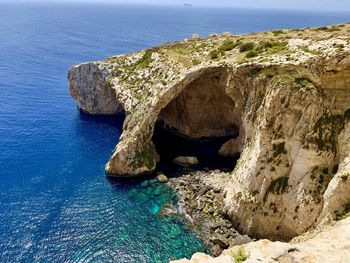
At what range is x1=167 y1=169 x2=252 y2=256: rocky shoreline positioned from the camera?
47719 millimetres

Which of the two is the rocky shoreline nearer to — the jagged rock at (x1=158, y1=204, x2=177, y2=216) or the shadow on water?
the jagged rock at (x1=158, y1=204, x2=177, y2=216)

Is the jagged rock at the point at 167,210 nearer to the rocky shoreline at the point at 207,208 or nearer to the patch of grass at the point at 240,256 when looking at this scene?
the rocky shoreline at the point at 207,208

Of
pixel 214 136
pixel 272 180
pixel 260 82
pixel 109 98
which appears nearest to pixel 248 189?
pixel 272 180

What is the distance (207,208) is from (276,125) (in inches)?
680

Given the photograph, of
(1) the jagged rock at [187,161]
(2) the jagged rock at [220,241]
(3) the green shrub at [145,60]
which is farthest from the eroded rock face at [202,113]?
(2) the jagged rock at [220,241]

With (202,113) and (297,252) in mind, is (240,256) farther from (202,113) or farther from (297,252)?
(202,113)

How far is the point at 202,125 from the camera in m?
81.6

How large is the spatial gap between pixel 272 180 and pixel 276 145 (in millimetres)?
5042

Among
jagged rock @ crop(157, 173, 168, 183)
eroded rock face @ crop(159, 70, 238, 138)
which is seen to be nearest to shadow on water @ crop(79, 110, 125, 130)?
eroded rock face @ crop(159, 70, 238, 138)

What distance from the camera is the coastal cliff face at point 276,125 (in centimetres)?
4447

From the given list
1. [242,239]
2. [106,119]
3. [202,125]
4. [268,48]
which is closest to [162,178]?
[242,239]

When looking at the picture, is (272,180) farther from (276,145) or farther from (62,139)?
(62,139)

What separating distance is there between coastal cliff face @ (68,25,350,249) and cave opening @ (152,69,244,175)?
2.31 feet

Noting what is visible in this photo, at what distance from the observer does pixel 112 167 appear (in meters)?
64.1
